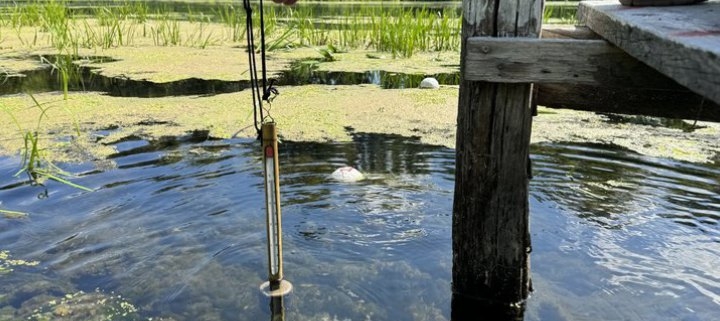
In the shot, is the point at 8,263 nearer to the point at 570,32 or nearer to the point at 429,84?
the point at 570,32

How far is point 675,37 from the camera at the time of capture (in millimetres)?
873

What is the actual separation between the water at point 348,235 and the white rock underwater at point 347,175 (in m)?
0.05

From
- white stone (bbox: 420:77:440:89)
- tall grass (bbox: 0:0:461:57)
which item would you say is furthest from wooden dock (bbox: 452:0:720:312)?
tall grass (bbox: 0:0:461:57)

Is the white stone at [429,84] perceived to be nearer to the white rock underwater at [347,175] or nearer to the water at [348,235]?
the water at [348,235]

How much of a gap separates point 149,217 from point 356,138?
4.63 feet

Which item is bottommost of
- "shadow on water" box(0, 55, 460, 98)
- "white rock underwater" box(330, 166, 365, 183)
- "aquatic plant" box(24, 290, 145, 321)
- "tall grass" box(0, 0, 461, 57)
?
"aquatic plant" box(24, 290, 145, 321)

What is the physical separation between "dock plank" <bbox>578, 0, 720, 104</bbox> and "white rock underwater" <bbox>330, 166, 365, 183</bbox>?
1.57 meters

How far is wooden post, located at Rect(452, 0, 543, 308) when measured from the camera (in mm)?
1451

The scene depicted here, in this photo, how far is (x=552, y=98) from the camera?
1.61 metres

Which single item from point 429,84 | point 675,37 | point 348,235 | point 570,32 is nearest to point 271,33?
point 429,84

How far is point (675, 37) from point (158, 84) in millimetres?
4515

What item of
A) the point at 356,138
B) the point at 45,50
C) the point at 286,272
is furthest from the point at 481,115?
the point at 45,50

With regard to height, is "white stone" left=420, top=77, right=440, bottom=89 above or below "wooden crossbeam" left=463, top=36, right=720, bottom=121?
below

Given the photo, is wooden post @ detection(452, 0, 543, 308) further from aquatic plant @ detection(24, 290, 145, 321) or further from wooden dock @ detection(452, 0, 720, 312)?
aquatic plant @ detection(24, 290, 145, 321)
